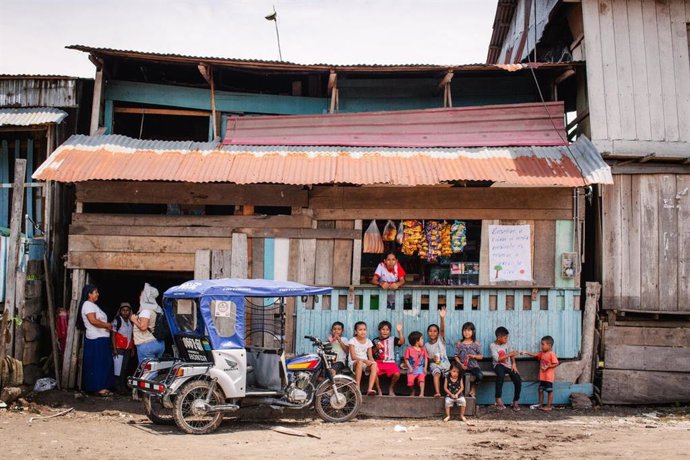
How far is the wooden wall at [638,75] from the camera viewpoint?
11.9 metres

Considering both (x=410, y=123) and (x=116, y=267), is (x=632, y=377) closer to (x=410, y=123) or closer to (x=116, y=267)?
(x=410, y=123)

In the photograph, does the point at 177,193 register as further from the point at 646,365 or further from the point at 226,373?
the point at 646,365

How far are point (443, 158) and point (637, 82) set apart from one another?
142 inches

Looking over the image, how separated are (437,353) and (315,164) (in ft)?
11.2

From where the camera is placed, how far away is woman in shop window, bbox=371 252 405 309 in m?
11.3

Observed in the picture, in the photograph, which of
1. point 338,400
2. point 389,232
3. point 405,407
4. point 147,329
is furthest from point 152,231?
point 405,407

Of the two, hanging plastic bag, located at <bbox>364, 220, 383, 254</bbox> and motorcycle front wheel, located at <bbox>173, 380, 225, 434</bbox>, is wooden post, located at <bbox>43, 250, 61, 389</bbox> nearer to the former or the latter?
motorcycle front wheel, located at <bbox>173, 380, 225, 434</bbox>

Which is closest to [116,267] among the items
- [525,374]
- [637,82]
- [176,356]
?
[176,356]

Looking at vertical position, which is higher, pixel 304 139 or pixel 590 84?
pixel 590 84

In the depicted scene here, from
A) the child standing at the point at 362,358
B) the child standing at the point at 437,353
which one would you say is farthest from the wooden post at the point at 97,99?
the child standing at the point at 437,353

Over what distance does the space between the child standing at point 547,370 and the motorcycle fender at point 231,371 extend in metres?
4.66

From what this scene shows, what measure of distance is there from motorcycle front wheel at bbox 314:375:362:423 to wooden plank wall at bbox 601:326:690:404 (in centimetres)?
412

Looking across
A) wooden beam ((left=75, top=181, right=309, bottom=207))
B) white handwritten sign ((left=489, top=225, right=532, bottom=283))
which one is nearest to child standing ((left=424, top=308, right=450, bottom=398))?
white handwritten sign ((left=489, top=225, right=532, bottom=283))

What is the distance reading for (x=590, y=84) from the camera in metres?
12.0
